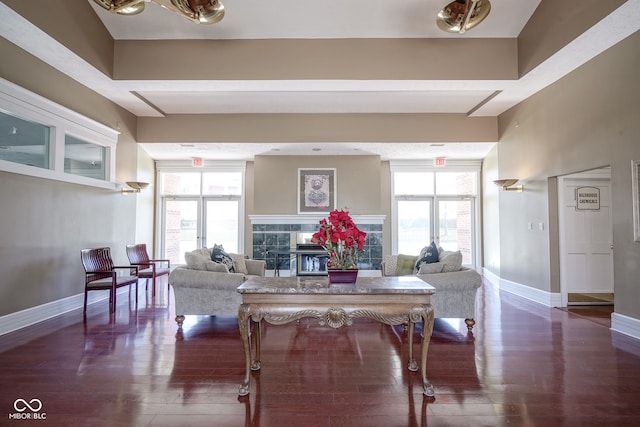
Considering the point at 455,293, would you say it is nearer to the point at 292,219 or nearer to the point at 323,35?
the point at 323,35

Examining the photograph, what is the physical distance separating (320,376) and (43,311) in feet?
13.0

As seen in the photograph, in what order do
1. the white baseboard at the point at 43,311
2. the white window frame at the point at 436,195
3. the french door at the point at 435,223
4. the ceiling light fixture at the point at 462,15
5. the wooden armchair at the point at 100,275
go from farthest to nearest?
the french door at the point at 435,223 → the white window frame at the point at 436,195 → the wooden armchair at the point at 100,275 → the white baseboard at the point at 43,311 → the ceiling light fixture at the point at 462,15

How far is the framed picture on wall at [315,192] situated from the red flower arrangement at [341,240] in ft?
16.8

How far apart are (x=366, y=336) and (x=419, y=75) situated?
11.7 feet

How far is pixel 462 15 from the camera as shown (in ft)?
12.2

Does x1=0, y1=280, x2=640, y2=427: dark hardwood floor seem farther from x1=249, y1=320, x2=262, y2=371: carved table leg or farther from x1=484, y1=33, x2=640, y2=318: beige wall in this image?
x1=484, y1=33, x2=640, y2=318: beige wall

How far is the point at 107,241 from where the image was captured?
573 centimetres

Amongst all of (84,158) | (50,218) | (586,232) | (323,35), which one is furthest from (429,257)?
(84,158)

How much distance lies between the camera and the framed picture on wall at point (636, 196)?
3732 millimetres

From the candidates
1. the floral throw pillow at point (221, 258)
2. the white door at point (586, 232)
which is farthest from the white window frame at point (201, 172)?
the white door at point (586, 232)

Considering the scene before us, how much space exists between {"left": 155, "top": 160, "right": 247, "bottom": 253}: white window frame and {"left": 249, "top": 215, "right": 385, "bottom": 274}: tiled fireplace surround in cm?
71

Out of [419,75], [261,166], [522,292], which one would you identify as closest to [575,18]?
[419,75]

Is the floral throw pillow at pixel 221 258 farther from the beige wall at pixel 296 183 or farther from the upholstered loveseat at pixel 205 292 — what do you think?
the beige wall at pixel 296 183

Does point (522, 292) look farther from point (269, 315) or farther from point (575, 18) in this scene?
point (269, 315)
